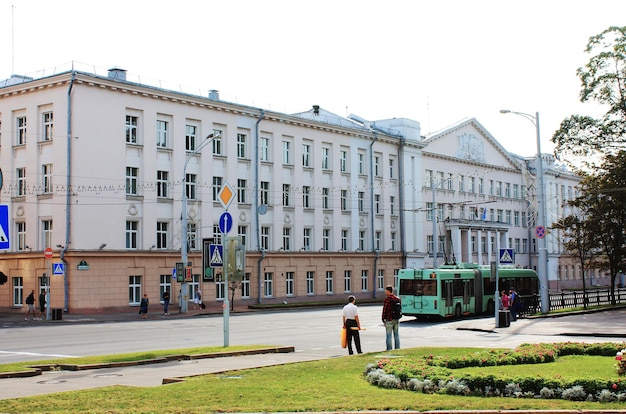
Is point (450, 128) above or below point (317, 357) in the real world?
above

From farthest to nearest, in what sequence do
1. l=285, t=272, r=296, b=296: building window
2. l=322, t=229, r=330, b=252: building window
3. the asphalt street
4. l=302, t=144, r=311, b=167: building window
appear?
l=322, t=229, r=330, b=252: building window
l=302, t=144, r=311, b=167: building window
l=285, t=272, r=296, b=296: building window
the asphalt street

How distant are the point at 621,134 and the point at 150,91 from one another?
28332 mm

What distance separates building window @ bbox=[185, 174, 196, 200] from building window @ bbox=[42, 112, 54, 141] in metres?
9.00

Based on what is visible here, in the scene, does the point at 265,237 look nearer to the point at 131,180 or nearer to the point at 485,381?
the point at 131,180

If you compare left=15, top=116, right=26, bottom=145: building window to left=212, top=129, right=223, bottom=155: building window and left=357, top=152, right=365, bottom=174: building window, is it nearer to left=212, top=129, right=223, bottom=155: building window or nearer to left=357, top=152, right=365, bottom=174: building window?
left=212, top=129, right=223, bottom=155: building window

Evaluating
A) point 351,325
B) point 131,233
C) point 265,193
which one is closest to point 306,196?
point 265,193

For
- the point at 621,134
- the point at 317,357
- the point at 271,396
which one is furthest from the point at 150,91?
the point at 271,396

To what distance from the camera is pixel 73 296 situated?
43969mm

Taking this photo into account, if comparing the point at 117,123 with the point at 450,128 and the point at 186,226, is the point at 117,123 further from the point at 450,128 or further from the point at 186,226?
the point at 450,128

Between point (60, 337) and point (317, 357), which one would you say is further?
point (60, 337)

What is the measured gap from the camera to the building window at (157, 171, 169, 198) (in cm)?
4969

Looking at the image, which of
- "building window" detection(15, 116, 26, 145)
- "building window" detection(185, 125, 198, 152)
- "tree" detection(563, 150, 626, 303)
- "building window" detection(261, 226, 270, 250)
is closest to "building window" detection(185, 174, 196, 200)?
"building window" detection(185, 125, 198, 152)

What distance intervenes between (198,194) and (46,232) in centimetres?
1004

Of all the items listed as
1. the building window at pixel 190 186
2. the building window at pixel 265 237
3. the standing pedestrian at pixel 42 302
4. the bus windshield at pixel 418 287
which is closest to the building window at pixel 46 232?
the standing pedestrian at pixel 42 302
